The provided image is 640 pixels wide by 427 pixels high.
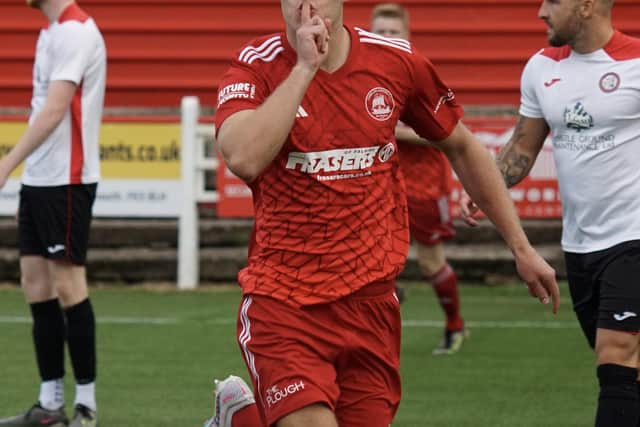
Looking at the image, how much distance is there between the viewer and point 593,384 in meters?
8.02

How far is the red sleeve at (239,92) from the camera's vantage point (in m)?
4.06

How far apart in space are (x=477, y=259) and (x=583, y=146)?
22.3ft

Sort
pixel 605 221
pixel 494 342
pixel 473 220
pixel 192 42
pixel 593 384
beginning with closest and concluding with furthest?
pixel 473 220, pixel 605 221, pixel 593 384, pixel 494 342, pixel 192 42

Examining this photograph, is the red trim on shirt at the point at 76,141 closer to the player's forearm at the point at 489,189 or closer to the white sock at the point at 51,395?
the white sock at the point at 51,395

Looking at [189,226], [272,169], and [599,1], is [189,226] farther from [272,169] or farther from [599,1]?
[272,169]

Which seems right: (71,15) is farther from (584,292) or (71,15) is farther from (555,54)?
(584,292)

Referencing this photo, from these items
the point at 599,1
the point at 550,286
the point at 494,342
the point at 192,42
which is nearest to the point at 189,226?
the point at 192,42

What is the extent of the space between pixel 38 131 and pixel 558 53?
2.35 meters

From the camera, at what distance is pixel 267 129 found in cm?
386

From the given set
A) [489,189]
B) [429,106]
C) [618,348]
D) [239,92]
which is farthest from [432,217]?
[239,92]

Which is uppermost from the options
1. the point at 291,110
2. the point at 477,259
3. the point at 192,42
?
the point at 291,110

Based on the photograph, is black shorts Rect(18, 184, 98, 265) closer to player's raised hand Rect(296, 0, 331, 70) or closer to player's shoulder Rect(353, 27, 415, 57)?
player's shoulder Rect(353, 27, 415, 57)

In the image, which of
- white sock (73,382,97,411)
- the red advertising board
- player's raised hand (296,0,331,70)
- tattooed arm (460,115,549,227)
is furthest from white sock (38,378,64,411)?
the red advertising board

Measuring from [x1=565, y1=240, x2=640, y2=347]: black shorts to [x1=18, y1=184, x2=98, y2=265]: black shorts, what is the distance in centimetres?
236
